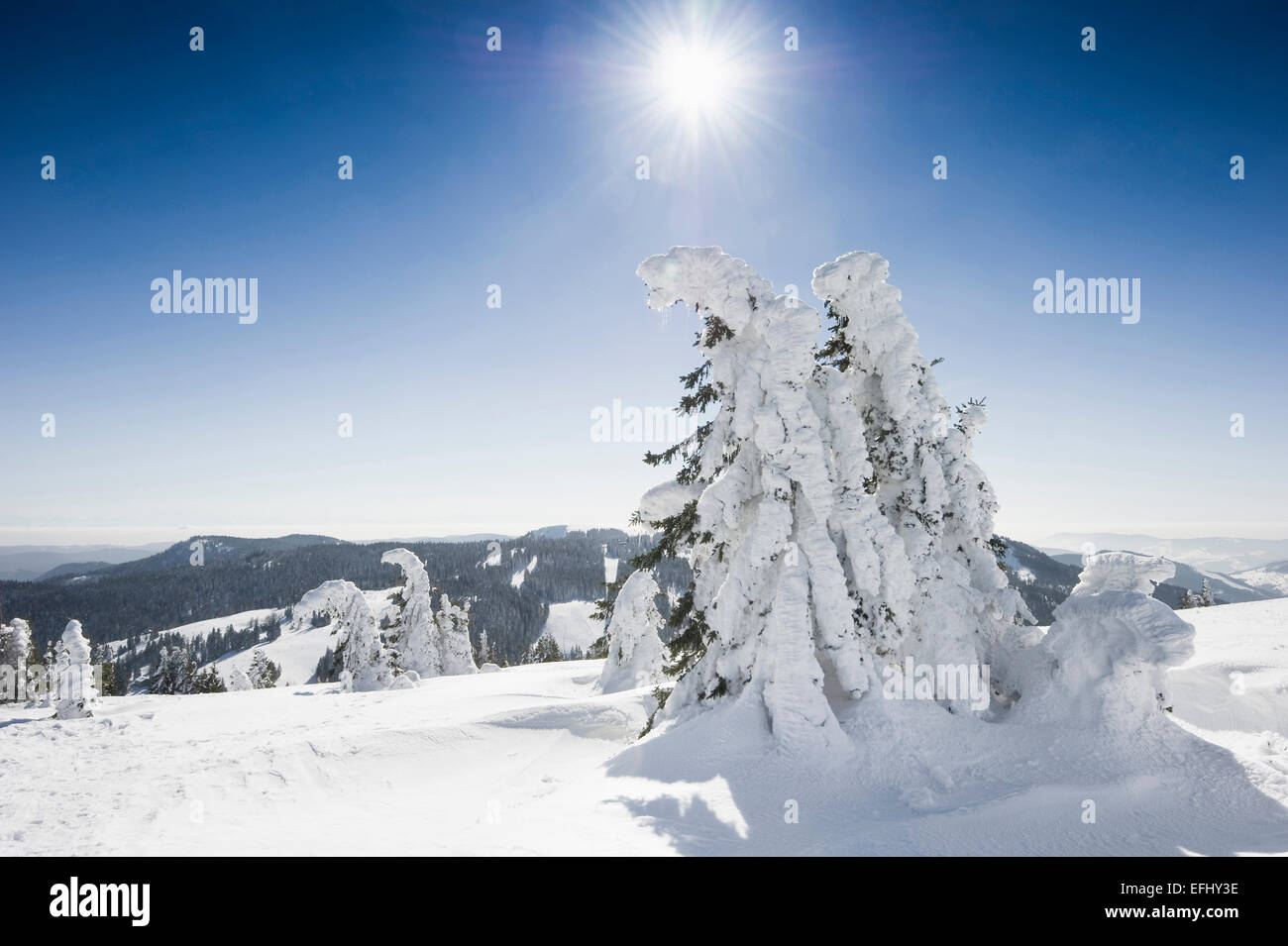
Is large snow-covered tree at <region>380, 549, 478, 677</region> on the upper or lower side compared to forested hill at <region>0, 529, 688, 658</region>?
upper

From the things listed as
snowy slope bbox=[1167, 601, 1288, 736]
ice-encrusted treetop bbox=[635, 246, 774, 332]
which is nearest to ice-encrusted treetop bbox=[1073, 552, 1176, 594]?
snowy slope bbox=[1167, 601, 1288, 736]

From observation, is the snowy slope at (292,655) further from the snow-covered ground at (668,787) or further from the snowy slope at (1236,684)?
the snowy slope at (1236,684)

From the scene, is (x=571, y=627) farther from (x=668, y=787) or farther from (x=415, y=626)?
(x=668, y=787)

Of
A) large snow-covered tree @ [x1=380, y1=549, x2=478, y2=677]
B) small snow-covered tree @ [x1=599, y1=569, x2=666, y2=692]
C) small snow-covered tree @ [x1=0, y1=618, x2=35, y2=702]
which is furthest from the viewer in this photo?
large snow-covered tree @ [x1=380, y1=549, x2=478, y2=677]

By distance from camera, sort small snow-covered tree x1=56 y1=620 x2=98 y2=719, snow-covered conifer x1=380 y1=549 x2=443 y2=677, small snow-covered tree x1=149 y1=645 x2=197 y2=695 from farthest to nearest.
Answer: small snow-covered tree x1=149 y1=645 x2=197 y2=695, snow-covered conifer x1=380 y1=549 x2=443 y2=677, small snow-covered tree x1=56 y1=620 x2=98 y2=719

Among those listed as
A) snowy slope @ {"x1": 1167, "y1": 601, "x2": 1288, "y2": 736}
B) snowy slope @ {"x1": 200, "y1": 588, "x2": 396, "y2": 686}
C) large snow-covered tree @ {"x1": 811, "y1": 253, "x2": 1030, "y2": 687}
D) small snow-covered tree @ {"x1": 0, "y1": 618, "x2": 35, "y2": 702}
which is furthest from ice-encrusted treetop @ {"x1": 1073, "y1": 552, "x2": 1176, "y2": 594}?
snowy slope @ {"x1": 200, "y1": 588, "x2": 396, "y2": 686}

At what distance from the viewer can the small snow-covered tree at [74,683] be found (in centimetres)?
2047

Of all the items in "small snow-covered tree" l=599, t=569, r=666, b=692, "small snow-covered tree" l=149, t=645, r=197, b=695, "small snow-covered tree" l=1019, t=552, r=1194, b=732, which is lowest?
"small snow-covered tree" l=149, t=645, r=197, b=695

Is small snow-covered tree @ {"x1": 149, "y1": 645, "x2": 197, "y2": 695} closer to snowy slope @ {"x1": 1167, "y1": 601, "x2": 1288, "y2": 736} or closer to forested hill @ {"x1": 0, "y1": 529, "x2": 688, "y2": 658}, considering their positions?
forested hill @ {"x1": 0, "y1": 529, "x2": 688, "y2": 658}

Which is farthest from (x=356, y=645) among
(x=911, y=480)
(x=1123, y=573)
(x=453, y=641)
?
(x=1123, y=573)

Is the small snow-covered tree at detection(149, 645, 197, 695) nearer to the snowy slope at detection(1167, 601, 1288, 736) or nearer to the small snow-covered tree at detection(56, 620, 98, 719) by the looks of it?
the small snow-covered tree at detection(56, 620, 98, 719)

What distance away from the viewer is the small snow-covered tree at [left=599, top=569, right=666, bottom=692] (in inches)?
1120

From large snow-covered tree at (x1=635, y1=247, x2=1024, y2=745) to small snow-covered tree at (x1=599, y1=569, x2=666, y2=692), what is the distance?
1427 centimetres

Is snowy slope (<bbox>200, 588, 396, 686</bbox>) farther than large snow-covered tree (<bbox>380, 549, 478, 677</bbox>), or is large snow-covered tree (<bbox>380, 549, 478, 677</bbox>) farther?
snowy slope (<bbox>200, 588, 396, 686</bbox>)
